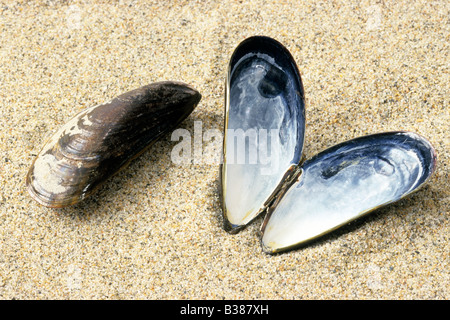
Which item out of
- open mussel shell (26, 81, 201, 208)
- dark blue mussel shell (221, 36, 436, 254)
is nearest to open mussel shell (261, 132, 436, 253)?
dark blue mussel shell (221, 36, 436, 254)

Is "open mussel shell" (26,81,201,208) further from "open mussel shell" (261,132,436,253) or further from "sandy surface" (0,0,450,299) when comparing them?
"open mussel shell" (261,132,436,253)

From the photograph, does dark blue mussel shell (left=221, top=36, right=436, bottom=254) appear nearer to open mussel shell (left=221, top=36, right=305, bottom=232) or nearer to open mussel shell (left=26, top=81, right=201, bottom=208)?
open mussel shell (left=221, top=36, right=305, bottom=232)

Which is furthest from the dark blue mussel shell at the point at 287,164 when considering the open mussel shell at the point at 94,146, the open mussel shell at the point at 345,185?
the open mussel shell at the point at 94,146

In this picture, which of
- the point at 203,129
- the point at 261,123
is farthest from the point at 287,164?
the point at 203,129

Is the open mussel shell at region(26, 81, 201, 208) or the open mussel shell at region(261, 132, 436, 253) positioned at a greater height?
the open mussel shell at region(26, 81, 201, 208)

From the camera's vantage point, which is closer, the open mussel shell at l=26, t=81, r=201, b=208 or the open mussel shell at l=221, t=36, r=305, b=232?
the open mussel shell at l=26, t=81, r=201, b=208

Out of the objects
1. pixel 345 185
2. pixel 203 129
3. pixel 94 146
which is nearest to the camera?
pixel 94 146

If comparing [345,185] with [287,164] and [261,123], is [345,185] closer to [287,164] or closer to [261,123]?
[287,164]
